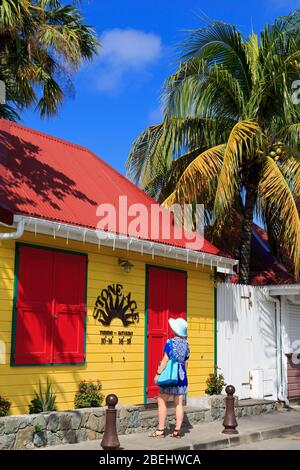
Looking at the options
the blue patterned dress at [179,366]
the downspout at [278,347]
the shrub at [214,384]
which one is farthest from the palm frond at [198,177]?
the blue patterned dress at [179,366]

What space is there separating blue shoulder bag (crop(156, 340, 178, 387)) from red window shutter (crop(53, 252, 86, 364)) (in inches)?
52.6

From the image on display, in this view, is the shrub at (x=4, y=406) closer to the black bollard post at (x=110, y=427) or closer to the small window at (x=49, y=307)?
the small window at (x=49, y=307)

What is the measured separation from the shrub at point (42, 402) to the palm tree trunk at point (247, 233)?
22.2ft

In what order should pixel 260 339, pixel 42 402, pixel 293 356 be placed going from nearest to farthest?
1. pixel 42 402
2. pixel 260 339
3. pixel 293 356

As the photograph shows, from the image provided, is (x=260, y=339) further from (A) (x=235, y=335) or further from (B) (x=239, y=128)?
(B) (x=239, y=128)

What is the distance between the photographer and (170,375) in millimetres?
9500

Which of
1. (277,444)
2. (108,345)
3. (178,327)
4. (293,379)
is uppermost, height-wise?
(178,327)

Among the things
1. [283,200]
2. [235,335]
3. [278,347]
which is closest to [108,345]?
[235,335]

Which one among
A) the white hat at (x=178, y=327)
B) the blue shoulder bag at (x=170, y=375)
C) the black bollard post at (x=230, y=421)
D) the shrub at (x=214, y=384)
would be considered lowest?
the black bollard post at (x=230, y=421)

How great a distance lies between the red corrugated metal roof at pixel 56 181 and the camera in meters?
9.67

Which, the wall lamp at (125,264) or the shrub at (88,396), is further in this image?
the wall lamp at (125,264)

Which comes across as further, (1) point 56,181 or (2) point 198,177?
(2) point 198,177

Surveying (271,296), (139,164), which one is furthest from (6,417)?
(139,164)

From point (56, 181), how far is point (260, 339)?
244 inches
